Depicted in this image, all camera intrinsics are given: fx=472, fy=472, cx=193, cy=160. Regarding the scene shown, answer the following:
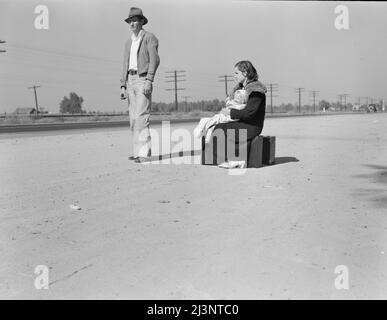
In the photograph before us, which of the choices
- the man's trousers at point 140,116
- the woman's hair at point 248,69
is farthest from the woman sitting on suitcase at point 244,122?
the man's trousers at point 140,116

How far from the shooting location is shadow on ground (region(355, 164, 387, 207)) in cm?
436

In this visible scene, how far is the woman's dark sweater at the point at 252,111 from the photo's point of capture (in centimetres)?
637

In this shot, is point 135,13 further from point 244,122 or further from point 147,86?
point 244,122

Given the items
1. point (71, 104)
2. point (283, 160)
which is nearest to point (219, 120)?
point (283, 160)

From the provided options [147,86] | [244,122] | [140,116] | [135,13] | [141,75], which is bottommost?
[244,122]

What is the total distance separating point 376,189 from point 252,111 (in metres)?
2.11

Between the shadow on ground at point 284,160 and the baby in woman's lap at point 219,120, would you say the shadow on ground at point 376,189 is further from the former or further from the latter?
the baby in woman's lap at point 219,120

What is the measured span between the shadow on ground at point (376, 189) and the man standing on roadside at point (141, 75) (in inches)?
122

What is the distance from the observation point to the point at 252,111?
6.38m

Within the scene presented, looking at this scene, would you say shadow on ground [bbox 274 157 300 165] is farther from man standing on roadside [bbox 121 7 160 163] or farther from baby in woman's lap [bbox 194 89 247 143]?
man standing on roadside [bbox 121 7 160 163]

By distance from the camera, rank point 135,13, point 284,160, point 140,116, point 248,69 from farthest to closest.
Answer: point 284,160
point 140,116
point 135,13
point 248,69

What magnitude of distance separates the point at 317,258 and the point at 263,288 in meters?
0.58
